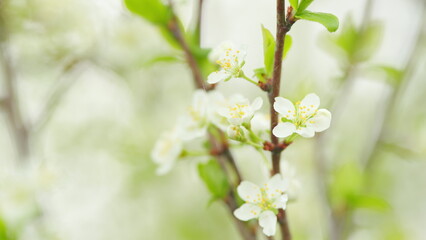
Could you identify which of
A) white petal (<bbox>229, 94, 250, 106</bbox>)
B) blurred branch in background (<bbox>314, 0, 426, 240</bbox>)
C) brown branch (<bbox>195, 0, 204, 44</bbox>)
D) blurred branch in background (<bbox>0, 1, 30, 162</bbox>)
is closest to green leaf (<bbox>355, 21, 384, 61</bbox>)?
blurred branch in background (<bbox>314, 0, 426, 240</bbox>)

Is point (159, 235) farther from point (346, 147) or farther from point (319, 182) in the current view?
point (319, 182)

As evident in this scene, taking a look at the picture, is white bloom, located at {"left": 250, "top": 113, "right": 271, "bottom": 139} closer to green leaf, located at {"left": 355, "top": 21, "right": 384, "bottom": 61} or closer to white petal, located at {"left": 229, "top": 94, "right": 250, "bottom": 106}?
white petal, located at {"left": 229, "top": 94, "right": 250, "bottom": 106}

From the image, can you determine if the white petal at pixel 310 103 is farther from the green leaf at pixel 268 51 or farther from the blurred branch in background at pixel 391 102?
the blurred branch in background at pixel 391 102

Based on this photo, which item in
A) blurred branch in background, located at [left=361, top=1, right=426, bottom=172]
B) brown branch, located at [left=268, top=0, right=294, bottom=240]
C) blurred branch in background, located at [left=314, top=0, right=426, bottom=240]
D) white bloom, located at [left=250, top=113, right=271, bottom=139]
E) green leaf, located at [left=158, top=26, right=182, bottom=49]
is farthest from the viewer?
blurred branch in background, located at [left=361, top=1, right=426, bottom=172]

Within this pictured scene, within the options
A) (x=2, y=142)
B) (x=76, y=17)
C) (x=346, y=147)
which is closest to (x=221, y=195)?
(x=76, y=17)

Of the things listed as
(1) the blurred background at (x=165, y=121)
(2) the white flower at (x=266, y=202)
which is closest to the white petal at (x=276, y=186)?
(2) the white flower at (x=266, y=202)

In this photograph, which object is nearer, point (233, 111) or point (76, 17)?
point (233, 111)
